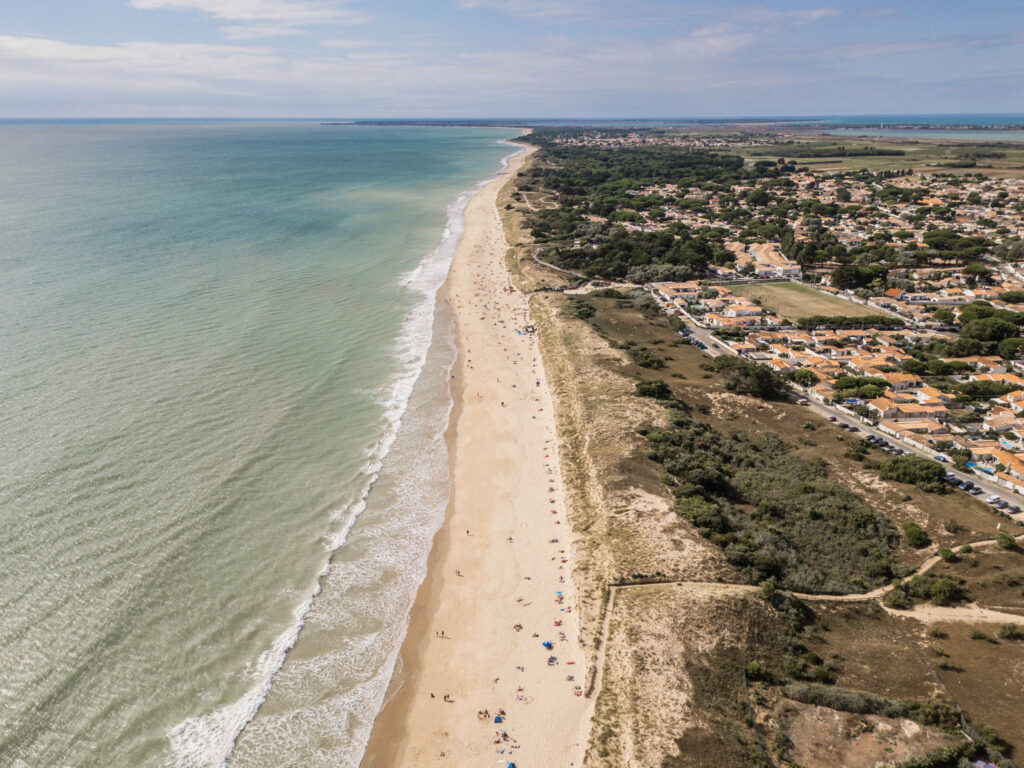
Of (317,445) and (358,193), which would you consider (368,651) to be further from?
(358,193)

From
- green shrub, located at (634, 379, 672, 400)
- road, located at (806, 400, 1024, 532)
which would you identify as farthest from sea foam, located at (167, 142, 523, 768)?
road, located at (806, 400, 1024, 532)

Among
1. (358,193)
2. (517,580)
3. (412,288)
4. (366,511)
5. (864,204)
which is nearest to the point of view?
(517,580)

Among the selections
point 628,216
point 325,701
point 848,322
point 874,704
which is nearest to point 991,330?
point 848,322

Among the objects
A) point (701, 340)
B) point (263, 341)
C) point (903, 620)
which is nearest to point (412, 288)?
point (263, 341)

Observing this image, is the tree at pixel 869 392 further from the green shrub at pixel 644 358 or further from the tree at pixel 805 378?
the green shrub at pixel 644 358

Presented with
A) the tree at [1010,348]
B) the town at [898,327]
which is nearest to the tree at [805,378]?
the town at [898,327]

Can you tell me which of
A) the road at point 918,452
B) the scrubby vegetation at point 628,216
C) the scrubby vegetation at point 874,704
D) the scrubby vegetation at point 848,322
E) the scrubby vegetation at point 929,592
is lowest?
the scrubby vegetation at point 874,704
